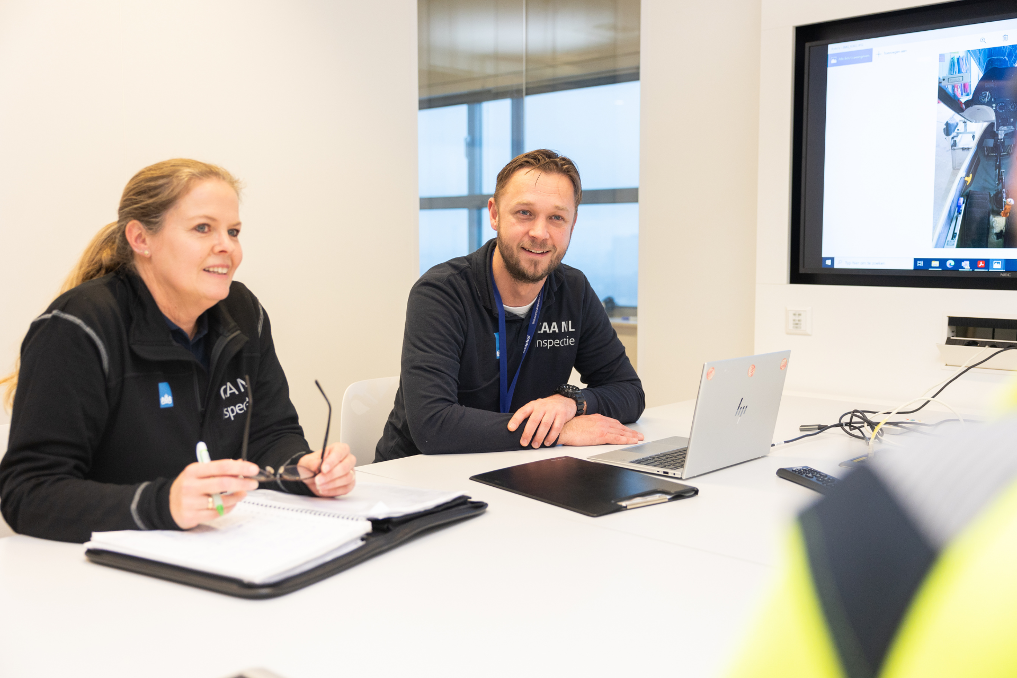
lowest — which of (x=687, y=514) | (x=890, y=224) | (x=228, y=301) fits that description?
(x=687, y=514)

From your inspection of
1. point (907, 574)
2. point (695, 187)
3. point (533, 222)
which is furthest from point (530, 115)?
point (907, 574)

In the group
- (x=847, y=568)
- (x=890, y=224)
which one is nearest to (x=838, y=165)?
(x=890, y=224)

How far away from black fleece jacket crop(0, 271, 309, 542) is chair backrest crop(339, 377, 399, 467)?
542mm

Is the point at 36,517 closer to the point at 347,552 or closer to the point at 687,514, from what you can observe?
the point at 347,552

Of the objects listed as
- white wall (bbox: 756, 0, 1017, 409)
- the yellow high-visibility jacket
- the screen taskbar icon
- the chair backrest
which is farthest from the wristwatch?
the yellow high-visibility jacket

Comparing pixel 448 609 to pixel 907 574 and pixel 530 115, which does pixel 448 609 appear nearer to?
pixel 907 574

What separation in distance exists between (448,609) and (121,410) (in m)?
0.82

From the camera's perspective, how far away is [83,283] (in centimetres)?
156

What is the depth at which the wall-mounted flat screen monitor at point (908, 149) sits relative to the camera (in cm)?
256

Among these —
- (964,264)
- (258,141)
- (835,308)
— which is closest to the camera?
(964,264)

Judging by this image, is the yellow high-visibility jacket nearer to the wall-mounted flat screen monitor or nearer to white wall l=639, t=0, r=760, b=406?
the wall-mounted flat screen monitor

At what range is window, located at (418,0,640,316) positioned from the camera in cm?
413

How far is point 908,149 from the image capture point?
2705 millimetres

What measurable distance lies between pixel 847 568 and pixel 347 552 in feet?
3.52
